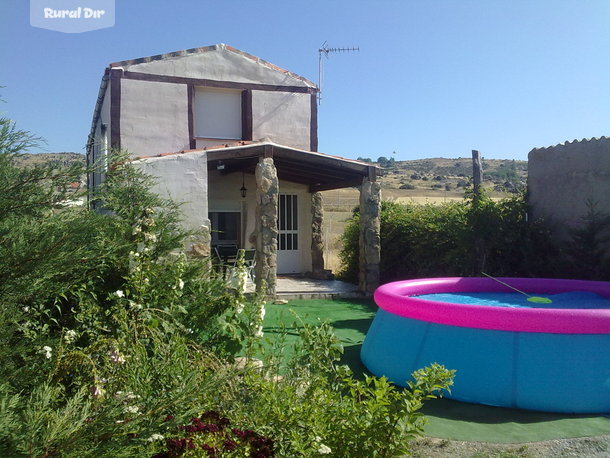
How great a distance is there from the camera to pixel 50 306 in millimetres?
3930

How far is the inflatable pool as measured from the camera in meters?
4.99

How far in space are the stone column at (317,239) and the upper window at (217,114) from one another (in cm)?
304

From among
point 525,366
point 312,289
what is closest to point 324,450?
point 525,366

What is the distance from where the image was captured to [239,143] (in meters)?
12.4

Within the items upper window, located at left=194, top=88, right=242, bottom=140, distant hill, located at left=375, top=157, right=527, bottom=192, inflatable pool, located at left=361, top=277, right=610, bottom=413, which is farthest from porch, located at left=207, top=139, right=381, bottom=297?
distant hill, located at left=375, top=157, right=527, bottom=192

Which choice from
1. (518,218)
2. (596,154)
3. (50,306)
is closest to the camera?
(50,306)

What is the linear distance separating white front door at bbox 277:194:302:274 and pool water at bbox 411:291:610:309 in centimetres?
720

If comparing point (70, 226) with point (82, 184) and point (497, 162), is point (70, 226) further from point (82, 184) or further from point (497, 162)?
point (497, 162)

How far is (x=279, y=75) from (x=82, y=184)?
12.6m

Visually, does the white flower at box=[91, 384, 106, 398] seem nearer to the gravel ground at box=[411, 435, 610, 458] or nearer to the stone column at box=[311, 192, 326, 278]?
the gravel ground at box=[411, 435, 610, 458]

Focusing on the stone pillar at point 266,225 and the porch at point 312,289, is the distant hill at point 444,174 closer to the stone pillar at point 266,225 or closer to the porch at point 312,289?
the porch at point 312,289

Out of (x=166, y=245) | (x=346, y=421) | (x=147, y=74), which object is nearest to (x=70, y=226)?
(x=346, y=421)

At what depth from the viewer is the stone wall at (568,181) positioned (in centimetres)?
983

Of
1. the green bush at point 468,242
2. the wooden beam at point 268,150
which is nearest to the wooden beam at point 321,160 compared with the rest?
the wooden beam at point 268,150
